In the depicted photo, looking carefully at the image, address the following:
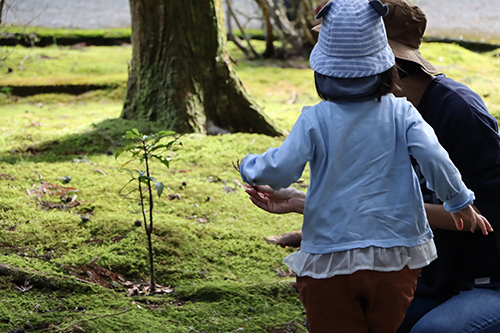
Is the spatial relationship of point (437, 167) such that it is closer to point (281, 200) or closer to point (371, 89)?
point (371, 89)

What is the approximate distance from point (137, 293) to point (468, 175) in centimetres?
174

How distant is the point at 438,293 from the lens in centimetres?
228

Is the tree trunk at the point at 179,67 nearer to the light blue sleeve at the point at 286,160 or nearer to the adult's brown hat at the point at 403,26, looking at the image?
the adult's brown hat at the point at 403,26

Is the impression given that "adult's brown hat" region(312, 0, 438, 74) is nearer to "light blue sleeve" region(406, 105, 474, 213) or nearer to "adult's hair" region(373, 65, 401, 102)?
"adult's hair" region(373, 65, 401, 102)

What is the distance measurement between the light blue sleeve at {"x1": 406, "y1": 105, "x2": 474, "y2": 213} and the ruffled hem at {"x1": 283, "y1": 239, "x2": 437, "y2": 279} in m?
0.20

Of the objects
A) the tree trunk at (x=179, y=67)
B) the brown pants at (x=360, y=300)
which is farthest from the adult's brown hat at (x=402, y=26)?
the tree trunk at (x=179, y=67)

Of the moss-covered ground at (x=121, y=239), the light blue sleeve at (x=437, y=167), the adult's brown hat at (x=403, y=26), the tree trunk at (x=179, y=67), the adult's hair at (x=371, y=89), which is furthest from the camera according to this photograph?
the tree trunk at (x=179, y=67)

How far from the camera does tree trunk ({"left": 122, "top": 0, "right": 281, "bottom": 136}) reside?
17.7 feet

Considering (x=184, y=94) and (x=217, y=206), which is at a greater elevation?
(x=184, y=94)

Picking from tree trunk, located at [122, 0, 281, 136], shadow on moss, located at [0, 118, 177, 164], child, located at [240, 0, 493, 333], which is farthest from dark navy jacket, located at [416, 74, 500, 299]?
tree trunk, located at [122, 0, 281, 136]

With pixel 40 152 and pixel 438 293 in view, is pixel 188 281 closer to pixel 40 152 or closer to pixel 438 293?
pixel 438 293

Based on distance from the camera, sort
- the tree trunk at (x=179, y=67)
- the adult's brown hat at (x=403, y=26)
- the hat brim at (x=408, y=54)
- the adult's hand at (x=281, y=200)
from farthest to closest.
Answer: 1. the tree trunk at (x=179, y=67)
2. the adult's brown hat at (x=403, y=26)
3. the hat brim at (x=408, y=54)
4. the adult's hand at (x=281, y=200)

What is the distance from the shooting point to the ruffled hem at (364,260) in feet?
5.68

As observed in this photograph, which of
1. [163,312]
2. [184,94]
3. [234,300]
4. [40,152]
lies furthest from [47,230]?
[184,94]
